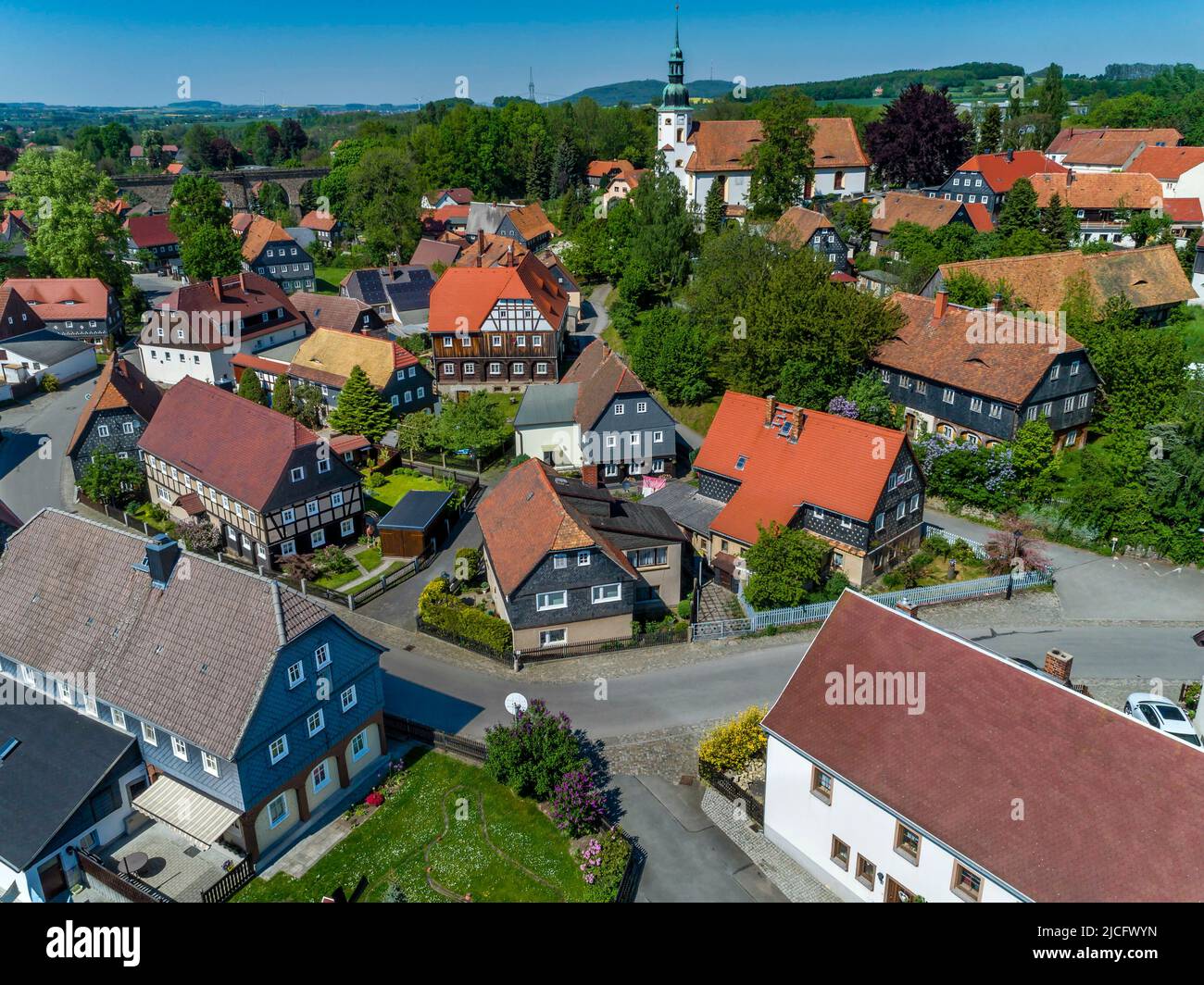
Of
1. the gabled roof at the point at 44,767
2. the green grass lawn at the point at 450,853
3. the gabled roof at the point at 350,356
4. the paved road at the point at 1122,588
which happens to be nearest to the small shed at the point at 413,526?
the gabled roof at the point at 350,356

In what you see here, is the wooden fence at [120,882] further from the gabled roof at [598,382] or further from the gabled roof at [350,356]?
the gabled roof at [350,356]

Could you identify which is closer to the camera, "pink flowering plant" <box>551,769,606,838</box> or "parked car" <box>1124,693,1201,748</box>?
"pink flowering plant" <box>551,769,606,838</box>

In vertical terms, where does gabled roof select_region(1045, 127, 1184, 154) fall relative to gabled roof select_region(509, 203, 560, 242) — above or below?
above

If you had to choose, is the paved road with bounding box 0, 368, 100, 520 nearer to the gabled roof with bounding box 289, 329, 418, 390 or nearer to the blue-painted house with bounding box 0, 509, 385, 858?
the gabled roof with bounding box 289, 329, 418, 390

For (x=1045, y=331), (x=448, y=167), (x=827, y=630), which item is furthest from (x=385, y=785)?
(x=448, y=167)

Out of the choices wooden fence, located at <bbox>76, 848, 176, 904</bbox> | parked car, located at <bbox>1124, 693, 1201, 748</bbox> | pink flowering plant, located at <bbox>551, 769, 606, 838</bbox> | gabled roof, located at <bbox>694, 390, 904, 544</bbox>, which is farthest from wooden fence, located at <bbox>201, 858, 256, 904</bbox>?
parked car, located at <bbox>1124, 693, 1201, 748</bbox>

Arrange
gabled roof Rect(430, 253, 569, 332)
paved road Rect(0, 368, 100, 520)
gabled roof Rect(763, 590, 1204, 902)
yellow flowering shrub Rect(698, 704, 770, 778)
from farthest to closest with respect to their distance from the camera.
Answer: gabled roof Rect(430, 253, 569, 332)
paved road Rect(0, 368, 100, 520)
yellow flowering shrub Rect(698, 704, 770, 778)
gabled roof Rect(763, 590, 1204, 902)
